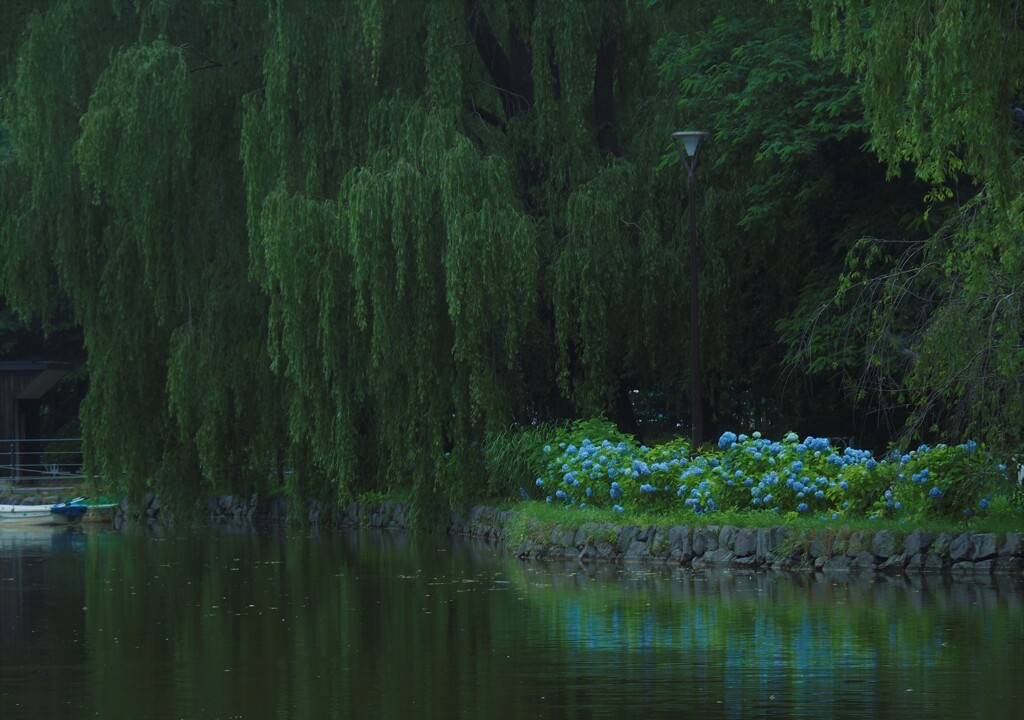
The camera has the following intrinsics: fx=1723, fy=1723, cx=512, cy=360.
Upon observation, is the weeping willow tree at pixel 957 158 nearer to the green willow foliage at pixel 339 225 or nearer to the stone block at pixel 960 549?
the stone block at pixel 960 549

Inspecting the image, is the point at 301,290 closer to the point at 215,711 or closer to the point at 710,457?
the point at 710,457

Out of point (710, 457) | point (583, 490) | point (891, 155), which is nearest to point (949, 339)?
point (891, 155)

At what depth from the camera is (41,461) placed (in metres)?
42.7

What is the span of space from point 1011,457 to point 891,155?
3.97 m

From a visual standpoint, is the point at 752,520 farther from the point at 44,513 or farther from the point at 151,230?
the point at 44,513

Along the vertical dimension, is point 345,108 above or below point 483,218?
above

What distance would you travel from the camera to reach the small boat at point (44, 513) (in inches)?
1394

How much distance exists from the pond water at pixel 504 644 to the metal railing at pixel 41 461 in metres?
19.6

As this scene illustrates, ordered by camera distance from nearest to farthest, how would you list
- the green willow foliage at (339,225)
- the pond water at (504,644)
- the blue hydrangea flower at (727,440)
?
the pond water at (504,644) → the blue hydrangea flower at (727,440) → the green willow foliage at (339,225)

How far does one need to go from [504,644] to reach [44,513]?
24877 mm

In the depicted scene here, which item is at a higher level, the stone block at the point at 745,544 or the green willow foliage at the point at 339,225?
the green willow foliage at the point at 339,225

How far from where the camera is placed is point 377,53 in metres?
24.4

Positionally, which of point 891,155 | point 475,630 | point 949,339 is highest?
point 891,155

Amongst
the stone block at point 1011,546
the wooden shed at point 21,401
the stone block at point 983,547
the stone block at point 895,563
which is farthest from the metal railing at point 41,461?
the stone block at point 1011,546
